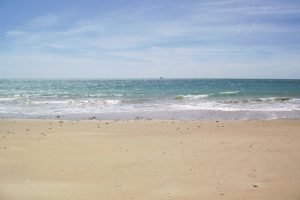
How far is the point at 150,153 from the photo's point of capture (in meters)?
7.38

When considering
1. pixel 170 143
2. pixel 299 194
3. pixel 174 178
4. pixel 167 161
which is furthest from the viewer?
pixel 170 143

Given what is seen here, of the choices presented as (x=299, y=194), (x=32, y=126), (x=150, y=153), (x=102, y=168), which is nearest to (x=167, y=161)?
(x=150, y=153)

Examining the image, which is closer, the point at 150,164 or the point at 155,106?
the point at 150,164

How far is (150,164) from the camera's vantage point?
6.44m

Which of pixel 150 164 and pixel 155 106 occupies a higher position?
pixel 155 106

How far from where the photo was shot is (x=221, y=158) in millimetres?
6895

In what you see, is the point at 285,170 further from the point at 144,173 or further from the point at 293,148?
the point at 144,173

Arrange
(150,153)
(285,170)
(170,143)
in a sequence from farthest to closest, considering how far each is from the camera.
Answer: (170,143) → (150,153) → (285,170)

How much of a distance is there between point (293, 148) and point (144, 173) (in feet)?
14.0

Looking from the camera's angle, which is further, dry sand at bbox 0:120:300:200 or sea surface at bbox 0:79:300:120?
sea surface at bbox 0:79:300:120

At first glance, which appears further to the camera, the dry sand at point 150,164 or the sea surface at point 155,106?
the sea surface at point 155,106

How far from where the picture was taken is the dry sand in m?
4.95

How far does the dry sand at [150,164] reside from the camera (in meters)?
4.95

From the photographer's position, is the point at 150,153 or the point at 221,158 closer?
the point at 221,158
